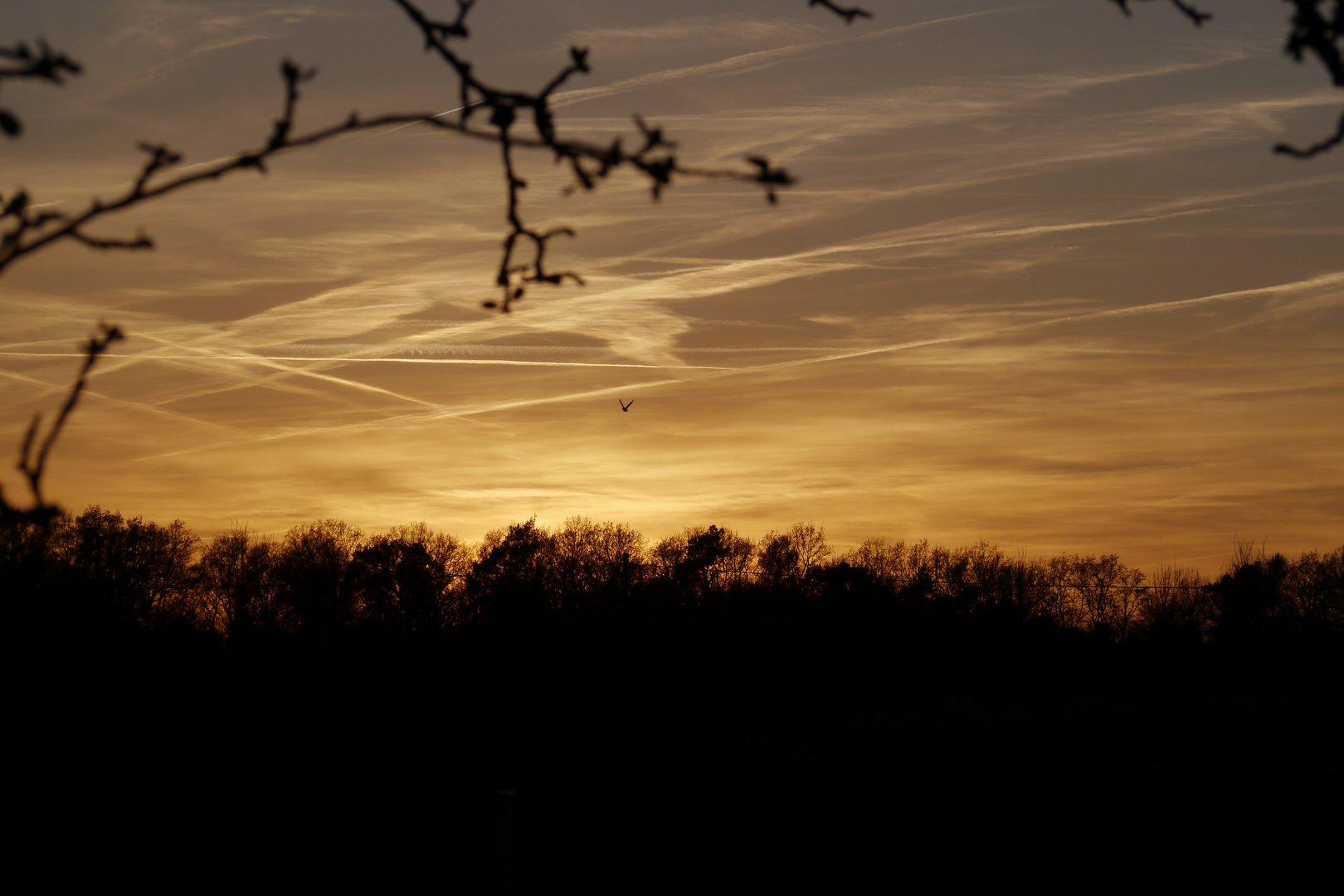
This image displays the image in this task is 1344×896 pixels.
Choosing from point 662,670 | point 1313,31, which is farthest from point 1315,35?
point 662,670

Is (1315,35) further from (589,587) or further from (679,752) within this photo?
(589,587)

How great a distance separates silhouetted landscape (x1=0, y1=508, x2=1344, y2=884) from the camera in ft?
54.3

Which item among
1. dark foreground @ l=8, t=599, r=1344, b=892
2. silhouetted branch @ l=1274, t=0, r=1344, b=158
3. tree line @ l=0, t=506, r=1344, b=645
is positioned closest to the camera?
silhouetted branch @ l=1274, t=0, r=1344, b=158

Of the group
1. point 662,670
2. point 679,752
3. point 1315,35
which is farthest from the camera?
point 662,670

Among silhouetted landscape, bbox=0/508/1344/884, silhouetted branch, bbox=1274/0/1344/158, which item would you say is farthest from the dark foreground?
silhouetted branch, bbox=1274/0/1344/158

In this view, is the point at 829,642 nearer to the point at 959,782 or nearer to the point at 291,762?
the point at 291,762

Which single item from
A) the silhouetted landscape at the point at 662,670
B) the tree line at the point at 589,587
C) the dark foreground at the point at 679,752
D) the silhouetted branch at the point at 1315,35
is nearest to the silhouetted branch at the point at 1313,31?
the silhouetted branch at the point at 1315,35

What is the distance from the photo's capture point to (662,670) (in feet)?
139

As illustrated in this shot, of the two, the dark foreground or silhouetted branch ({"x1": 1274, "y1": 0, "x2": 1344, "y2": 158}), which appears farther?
the dark foreground

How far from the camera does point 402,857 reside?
13.4 m

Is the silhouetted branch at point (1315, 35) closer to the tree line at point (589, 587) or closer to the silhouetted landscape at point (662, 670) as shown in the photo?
the silhouetted landscape at point (662, 670)

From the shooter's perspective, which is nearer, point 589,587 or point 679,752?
point 679,752

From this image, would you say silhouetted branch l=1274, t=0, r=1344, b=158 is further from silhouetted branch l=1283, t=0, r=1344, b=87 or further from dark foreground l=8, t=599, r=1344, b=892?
dark foreground l=8, t=599, r=1344, b=892

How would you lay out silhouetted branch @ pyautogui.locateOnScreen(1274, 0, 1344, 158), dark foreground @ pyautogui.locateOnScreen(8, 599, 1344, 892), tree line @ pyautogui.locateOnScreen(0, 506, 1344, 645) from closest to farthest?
silhouetted branch @ pyautogui.locateOnScreen(1274, 0, 1344, 158)
dark foreground @ pyautogui.locateOnScreen(8, 599, 1344, 892)
tree line @ pyautogui.locateOnScreen(0, 506, 1344, 645)
